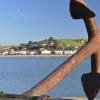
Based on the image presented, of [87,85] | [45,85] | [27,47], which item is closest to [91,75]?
[87,85]

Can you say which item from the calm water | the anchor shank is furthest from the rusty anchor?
the calm water

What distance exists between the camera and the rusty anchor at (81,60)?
8.54 metres

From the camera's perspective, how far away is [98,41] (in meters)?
9.12

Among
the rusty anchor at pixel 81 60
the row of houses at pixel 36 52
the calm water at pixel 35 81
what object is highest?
the rusty anchor at pixel 81 60

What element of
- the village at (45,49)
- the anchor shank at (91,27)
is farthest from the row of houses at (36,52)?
the anchor shank at (91,27)

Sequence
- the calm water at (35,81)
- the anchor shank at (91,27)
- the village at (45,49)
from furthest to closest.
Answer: the village at (45,49) → the calm water at (35,81) → the anchor shank at (91,27)

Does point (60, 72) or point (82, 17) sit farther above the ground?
point (82, 17)

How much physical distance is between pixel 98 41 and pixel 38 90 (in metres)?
1.32

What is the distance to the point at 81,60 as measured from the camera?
9016 mm

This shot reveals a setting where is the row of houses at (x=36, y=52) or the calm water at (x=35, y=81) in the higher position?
the calm water at (x=35, y=81)

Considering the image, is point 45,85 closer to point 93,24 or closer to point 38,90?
point 38,90

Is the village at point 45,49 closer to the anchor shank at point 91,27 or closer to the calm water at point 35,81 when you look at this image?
the calm water at point 35,81

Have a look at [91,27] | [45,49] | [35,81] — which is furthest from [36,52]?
[91,27]

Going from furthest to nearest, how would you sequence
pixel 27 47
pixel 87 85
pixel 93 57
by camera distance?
1. pixel 27 47
2. pixel 93 57
3. pixel 87 85
